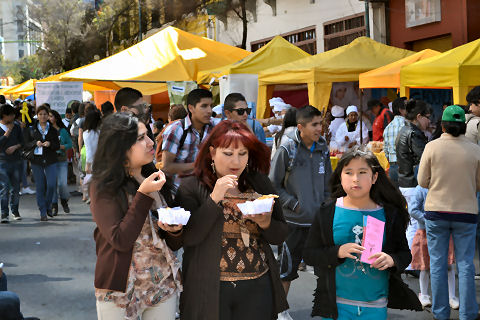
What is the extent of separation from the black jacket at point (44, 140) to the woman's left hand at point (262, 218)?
9317mm

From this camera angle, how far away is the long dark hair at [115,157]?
344 cm

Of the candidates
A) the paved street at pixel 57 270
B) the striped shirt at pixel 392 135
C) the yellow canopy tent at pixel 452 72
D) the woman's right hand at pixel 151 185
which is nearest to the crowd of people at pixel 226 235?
the woman's right hand at pixel 151 185

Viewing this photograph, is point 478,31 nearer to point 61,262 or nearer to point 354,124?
point 354,124

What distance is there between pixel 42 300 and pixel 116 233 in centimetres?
416

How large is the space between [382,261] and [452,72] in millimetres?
7336

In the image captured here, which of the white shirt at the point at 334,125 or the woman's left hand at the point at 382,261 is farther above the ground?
the white shirt at the point at 334,125

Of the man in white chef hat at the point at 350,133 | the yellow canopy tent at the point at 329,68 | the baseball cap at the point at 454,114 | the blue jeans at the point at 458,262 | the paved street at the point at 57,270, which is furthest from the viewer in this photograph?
the yellow canopy tent at the point at 329,68

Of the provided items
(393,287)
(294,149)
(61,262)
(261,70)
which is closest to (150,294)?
(393,287)

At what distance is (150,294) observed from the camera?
3.50 metres

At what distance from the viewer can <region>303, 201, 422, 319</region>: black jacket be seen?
3854mm

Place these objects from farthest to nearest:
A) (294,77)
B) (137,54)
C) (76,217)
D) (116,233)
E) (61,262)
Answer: (137,54) → (294,77) → (76,217) → (61,262) → (116,233)

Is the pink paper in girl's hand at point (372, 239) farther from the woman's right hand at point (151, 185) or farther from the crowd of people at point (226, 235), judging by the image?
the woman's right hand at point (151, 185)

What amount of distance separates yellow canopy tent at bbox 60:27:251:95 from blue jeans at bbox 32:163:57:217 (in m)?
4.64

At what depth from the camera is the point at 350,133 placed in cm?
1381
